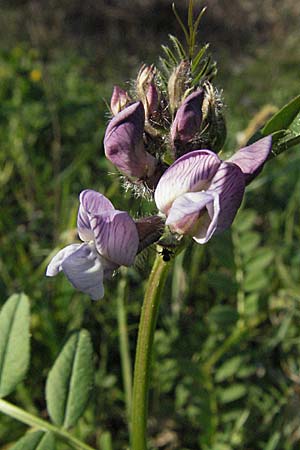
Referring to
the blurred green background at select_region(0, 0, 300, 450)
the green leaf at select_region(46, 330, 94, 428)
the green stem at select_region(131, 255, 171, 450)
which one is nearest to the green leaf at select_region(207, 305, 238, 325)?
the blurred green background at select_region(0, 0, 300, 450)

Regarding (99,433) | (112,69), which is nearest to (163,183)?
(99,433)

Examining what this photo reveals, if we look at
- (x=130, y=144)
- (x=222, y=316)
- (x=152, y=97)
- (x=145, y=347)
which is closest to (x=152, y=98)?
(x=152, y=97)

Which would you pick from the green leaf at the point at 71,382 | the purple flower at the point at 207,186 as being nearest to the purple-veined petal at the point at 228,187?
the purple flower at the point at 207,186

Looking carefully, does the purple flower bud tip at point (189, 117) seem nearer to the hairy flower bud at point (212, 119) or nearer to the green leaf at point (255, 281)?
the hairy flower bud at point (212, 119)

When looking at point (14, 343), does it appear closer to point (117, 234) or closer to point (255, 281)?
point (117, 234)

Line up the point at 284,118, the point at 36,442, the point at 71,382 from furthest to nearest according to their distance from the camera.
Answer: the point at 71,382 < the point at 36,442 < the point at 284,118

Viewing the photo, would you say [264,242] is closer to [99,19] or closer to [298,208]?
[298,208]

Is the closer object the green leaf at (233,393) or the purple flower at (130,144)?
the purple flower at (130,144)
